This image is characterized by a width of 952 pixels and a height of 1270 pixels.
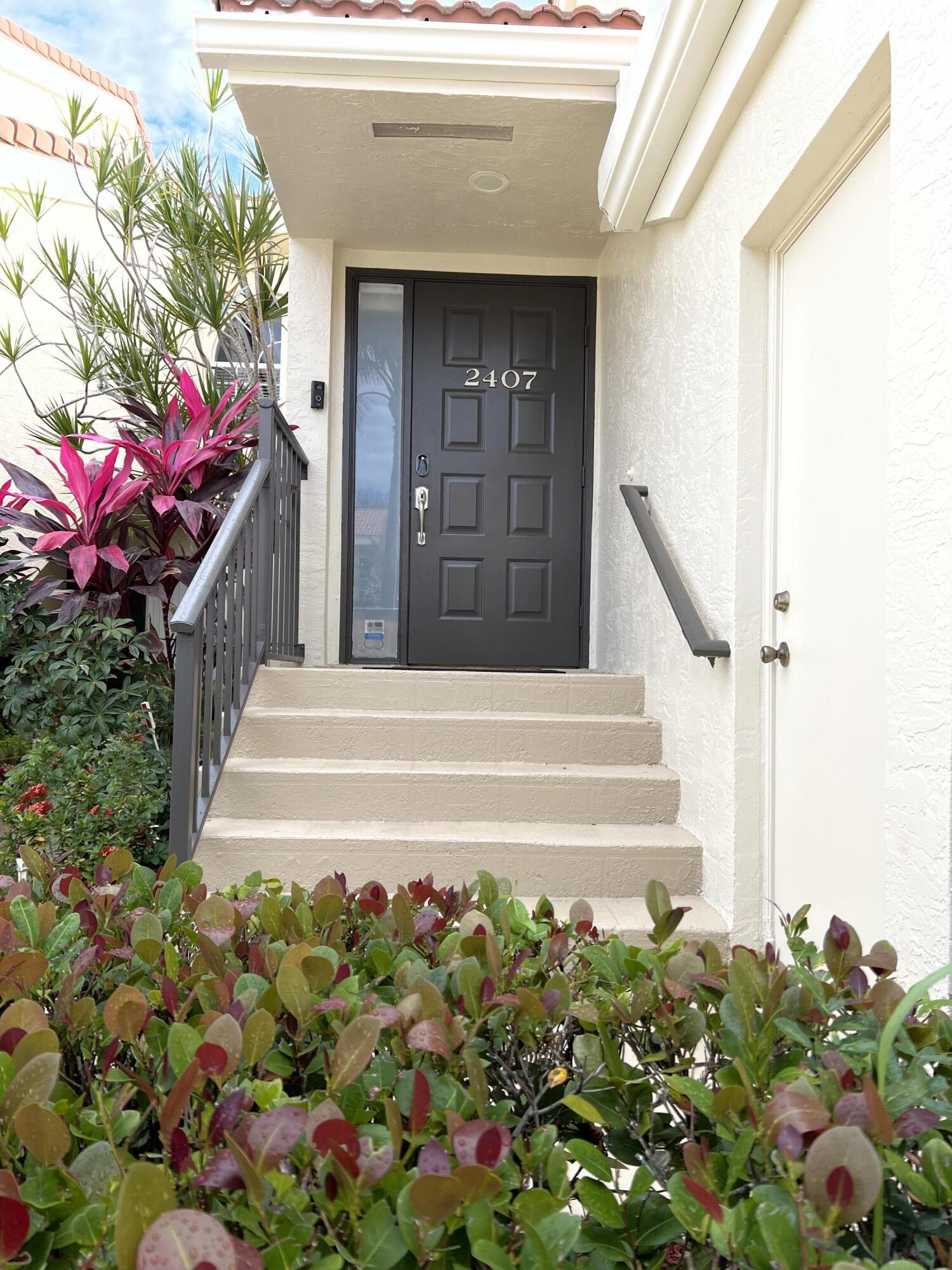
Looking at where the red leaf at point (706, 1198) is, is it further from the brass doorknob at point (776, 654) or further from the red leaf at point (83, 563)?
the red leaf at point (83, 563)

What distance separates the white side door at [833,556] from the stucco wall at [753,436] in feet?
0.32

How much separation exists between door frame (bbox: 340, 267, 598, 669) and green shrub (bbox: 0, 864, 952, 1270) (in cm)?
415

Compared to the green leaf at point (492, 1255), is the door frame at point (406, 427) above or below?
above

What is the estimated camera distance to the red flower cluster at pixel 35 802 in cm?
322

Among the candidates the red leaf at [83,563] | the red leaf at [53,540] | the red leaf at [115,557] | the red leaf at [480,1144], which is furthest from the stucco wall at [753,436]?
the red leaf at [53,540]

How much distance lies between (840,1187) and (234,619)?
10.3ft

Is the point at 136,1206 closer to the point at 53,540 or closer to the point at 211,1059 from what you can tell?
the point at 211,1059

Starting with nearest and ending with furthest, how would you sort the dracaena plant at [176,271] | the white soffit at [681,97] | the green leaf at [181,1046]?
the green leaf at [181,1046] < the white soffit at [681,97] < the dracaena plant at [176,271]

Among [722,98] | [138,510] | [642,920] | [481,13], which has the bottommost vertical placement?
[642,920]

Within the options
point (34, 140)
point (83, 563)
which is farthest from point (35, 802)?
point (34, 140)

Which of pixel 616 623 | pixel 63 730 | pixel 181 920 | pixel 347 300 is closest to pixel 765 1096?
pixel 181 920

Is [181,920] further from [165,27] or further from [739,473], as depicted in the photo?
[165,27]

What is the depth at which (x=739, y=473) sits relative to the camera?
9.00ft

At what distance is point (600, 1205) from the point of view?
609mm
